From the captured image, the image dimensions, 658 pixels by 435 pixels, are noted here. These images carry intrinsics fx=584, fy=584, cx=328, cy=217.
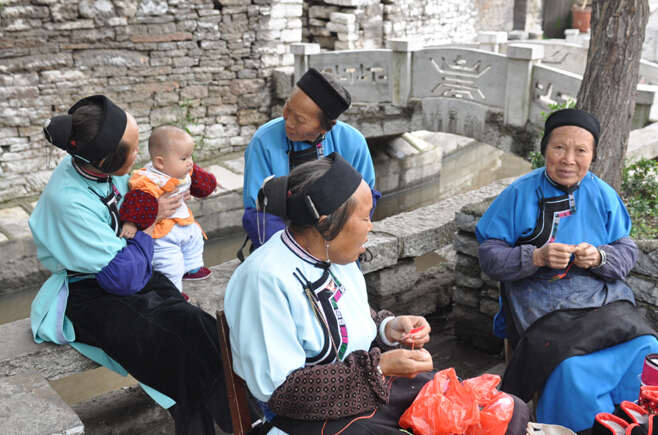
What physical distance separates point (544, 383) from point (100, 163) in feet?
6.68

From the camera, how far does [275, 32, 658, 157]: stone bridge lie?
22.9 ft

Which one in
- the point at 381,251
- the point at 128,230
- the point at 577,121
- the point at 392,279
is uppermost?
the point at 577,121

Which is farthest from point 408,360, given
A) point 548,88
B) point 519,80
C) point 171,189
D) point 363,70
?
point 363,70

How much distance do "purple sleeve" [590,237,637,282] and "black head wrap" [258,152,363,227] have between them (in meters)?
1.40

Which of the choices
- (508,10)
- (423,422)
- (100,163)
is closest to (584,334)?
(423,422)

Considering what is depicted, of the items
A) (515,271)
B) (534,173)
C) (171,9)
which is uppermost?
(171,9)

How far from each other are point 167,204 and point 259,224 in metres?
0.43

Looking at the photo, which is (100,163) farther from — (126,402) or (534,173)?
(534,173)

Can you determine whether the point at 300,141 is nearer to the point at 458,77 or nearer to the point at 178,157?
the point at 178,157

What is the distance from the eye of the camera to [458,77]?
8.29 m

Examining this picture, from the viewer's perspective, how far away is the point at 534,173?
111 inches

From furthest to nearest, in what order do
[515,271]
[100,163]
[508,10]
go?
1. [508,10]
2. [515,271]
3. [100,163]

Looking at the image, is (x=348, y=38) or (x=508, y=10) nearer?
(x=348, y=38)

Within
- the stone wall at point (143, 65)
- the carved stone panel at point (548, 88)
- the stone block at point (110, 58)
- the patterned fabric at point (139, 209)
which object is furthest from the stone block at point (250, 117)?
the patterned fabric at point (139, 209)
